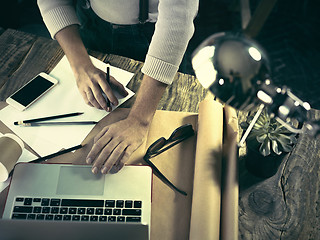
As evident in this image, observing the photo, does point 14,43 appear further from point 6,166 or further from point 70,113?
point 6,166

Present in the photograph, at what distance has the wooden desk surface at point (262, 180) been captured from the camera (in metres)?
0.82

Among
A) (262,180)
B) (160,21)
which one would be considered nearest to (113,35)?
(160,21)

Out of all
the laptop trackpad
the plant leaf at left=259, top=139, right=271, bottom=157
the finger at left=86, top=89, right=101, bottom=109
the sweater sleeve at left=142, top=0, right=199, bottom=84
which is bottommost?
the laptop trackpad

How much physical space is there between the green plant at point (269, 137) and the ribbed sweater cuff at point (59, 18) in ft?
2.26

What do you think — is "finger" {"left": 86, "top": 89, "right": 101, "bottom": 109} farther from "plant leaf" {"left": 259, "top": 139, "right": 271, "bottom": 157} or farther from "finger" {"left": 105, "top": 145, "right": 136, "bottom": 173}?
"plant leaf" {"left": 259, "top": 139, "right": 271, "bottom": 157}

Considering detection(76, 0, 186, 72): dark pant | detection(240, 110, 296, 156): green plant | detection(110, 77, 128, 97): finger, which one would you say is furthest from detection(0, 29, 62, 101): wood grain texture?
detection(240, 110, 296, 156): green plant

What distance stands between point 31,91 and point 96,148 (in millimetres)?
311

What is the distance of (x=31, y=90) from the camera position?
1005mm

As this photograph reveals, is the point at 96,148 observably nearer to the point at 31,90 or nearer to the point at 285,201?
the point at 31,90

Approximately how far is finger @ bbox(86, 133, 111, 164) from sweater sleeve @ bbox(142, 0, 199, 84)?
240mm

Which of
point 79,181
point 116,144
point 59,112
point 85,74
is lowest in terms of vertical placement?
point 79,181

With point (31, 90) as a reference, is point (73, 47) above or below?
above

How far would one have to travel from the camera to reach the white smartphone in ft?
3.18

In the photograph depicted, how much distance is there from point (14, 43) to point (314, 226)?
112 centimetres
